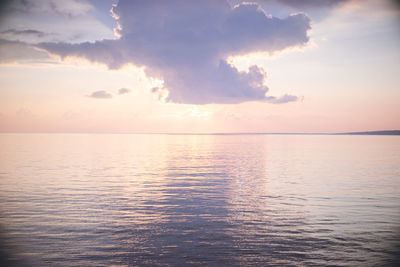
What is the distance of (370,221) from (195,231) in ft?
46.6

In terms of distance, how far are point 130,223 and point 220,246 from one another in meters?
7.92

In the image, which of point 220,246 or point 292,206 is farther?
point 292,206

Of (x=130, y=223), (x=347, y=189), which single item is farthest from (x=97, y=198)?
(x=347, y=189)

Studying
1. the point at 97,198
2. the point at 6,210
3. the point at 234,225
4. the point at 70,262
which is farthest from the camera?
the point at 97,198

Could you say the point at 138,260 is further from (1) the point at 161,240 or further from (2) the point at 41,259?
(2) the point at 41,259

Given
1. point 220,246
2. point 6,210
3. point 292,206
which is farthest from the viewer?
point 292,206

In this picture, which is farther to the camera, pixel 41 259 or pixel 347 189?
pixel 347 189

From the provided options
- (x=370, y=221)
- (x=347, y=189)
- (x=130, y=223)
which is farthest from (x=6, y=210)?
(x=347, y=189)

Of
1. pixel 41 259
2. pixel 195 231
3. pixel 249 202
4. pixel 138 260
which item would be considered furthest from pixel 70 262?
pixel 249 202

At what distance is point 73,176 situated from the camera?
147 feet

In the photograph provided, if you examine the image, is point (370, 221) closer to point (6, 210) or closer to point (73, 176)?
point (6, 210)

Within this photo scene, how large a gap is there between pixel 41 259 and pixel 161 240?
673 cm

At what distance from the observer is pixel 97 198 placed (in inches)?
1188

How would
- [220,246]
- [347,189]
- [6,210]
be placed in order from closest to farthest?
[220,246], [6,210], [347,189]
